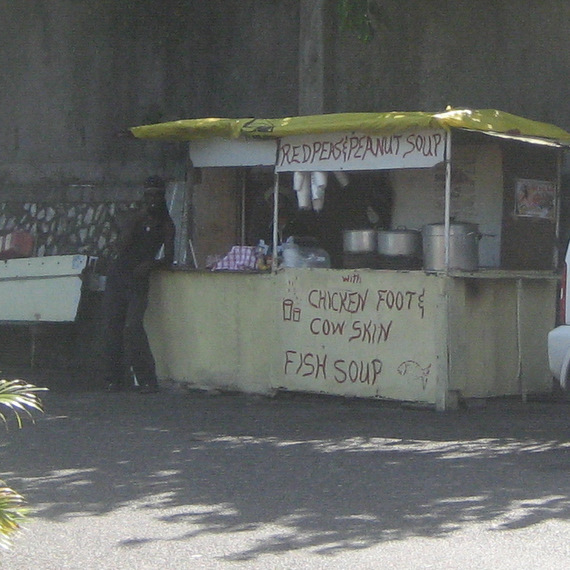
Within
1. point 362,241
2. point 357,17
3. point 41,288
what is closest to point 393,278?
point 362,241

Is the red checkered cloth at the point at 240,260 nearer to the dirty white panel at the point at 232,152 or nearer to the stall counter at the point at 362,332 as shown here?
the stall counter at the point at 362,332

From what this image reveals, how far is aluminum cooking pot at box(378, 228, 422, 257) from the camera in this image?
394 inches

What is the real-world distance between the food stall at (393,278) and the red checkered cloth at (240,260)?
0.47ft

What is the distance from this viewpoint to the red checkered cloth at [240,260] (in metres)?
10.8

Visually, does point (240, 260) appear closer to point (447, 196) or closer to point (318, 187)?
point (318, 187)

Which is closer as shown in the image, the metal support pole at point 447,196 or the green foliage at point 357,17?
the metal support pole at point 447,196

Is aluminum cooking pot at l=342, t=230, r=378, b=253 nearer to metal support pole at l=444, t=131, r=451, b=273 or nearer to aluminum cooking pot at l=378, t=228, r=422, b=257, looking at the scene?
aluminum cooking pot at l=378, t=228, r=422, b=257

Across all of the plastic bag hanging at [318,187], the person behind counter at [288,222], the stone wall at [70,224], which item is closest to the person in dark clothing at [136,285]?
the person behind counter at [288,222]

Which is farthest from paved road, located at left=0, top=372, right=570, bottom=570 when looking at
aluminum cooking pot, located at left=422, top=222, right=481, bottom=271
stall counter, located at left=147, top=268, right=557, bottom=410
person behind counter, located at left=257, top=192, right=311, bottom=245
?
person behind counter, located at left=257, top=192, right=311, bottom=245

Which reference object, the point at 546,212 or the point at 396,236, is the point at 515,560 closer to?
the point at 396,236

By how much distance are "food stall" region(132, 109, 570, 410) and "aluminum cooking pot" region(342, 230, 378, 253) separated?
0.04 ft

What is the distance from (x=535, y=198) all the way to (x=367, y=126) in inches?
77.6

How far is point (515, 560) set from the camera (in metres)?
5.52

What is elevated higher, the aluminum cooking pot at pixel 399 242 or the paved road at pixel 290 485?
the aluminum cooking pot at pixel 399 242
